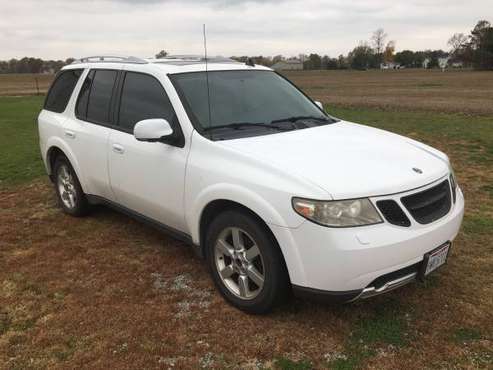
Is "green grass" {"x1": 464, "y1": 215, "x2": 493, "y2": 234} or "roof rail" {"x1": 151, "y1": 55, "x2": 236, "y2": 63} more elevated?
"roof rail" {"x1": 151, "y1": 55, "x2": 236, "y2": 63}

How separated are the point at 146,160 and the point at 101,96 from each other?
1.21 m

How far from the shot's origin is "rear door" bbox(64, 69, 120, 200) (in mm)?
4770

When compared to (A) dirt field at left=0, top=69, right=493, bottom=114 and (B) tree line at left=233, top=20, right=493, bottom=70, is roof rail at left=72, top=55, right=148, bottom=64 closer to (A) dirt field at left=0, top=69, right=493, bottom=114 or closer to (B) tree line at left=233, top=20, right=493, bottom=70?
(A) dirt field at left=0, top=69, right=493, bottom=114

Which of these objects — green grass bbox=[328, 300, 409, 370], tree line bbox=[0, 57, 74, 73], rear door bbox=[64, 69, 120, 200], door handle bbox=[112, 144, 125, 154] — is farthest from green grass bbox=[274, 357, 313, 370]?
tree line bbox=[0, 57, 74, 73]

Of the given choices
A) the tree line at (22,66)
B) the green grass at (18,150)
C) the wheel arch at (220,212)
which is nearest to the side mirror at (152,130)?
the wheel arch at (220,212)

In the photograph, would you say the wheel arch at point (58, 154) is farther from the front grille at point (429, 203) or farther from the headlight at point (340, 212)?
the front grille at point (429, 203)

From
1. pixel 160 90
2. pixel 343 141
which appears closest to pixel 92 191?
pixel 160 90

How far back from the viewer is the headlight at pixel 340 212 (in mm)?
2945

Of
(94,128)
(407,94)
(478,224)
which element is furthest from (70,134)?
(407,94)

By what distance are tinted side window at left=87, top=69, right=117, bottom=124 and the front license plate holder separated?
10.2 feet

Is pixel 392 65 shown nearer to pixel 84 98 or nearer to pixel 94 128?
pixel 84 98

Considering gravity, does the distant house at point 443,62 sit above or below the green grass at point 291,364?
below

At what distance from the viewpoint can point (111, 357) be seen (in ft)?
10.3

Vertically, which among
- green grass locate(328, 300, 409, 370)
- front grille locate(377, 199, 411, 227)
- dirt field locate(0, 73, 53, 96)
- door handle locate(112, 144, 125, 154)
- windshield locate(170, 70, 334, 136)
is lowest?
dirt field locate(0, 73, 53, 96)
